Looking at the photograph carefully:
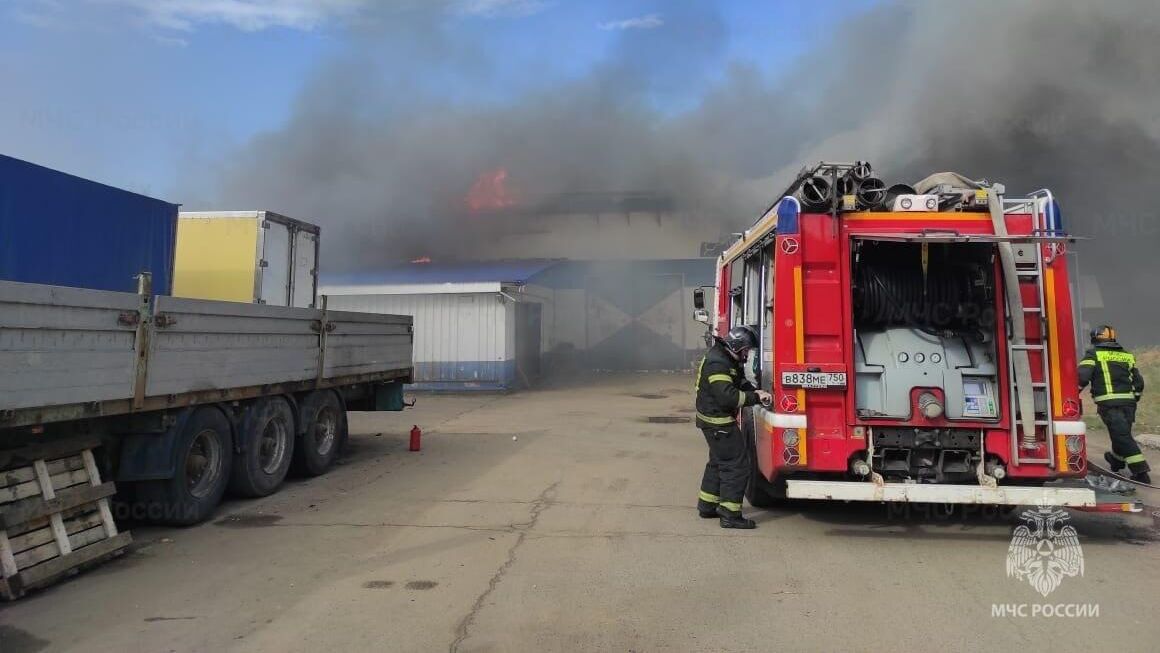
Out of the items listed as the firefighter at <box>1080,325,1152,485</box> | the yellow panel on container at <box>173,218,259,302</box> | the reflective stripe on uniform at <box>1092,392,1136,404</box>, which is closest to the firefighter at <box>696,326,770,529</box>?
the firefighter at <box>1080,325,1152,485</box>

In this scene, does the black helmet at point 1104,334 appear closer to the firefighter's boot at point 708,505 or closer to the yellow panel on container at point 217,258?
the firefighter's boot at point 708,505

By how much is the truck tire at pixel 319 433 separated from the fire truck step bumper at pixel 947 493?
175 inches

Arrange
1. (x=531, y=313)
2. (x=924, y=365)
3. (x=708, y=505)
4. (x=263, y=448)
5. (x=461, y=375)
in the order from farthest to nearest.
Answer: (x=531, y=313) → (x=461, y=375) → (x=263, y=448) → (x=708, y=505) → (x=924, y=365)

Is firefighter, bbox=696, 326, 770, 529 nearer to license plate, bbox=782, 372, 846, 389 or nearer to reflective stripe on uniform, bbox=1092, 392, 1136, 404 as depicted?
license plate, bbox=782, 372, 846, 389

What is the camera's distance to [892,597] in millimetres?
3254

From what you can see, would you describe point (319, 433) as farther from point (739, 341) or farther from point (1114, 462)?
point (1114, 462)

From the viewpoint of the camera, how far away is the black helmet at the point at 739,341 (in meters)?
4.54

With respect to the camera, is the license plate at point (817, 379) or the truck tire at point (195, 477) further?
the truck tire at point (195, 477)

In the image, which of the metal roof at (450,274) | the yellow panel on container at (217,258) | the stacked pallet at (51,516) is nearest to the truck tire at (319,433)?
the yellow panel on container at (217,258)

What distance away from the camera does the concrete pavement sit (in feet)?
9.32

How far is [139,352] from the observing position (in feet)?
12.9

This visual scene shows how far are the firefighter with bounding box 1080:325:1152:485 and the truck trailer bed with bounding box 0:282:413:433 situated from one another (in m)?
6.90

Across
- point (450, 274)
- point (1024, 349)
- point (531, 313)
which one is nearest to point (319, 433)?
point (1024, 349)

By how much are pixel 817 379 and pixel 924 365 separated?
75 cm
